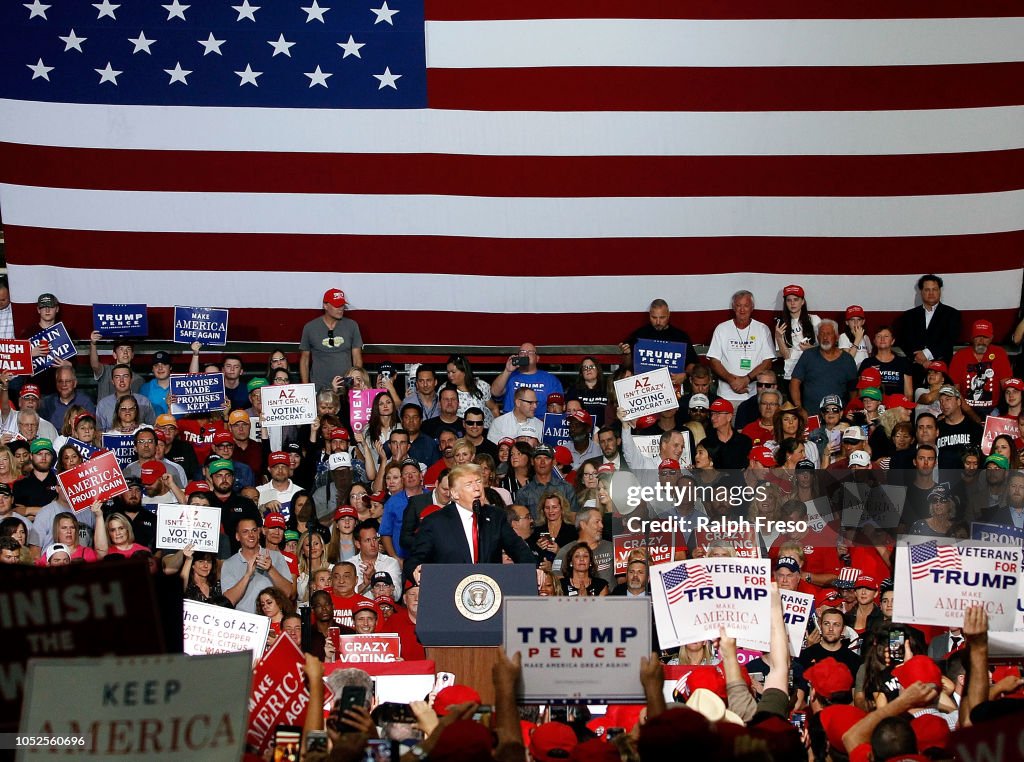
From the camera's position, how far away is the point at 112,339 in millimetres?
14766

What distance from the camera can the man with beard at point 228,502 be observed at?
438 inches

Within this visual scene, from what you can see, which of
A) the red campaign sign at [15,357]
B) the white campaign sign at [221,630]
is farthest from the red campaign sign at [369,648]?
the red campaign sign at [15,357]

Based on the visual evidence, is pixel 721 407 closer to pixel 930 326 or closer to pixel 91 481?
pixel 930 326

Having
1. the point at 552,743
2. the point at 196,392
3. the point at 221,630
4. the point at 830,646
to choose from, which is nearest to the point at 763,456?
the point at 830,646

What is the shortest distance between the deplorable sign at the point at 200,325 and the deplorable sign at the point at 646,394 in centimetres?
394

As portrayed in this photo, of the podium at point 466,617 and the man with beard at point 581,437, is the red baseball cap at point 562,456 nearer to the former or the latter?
the man with beard at point 581,437

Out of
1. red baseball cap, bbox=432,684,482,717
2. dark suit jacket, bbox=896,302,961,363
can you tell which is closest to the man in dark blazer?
dark suit jacket, bbox=896,302,961,363

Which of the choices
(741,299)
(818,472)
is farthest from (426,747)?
(741,299)

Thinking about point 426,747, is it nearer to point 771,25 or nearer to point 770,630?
point 770,630

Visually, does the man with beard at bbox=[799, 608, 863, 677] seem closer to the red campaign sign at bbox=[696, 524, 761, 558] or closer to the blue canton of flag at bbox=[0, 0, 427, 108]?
the red campaign sign at bbox=[696, 524, 761, 558]

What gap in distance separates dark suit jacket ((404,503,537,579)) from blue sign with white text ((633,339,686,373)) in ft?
18.5

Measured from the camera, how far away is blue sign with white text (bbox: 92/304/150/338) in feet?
47.5

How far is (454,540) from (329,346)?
624 cm

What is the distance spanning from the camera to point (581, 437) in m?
12.8
